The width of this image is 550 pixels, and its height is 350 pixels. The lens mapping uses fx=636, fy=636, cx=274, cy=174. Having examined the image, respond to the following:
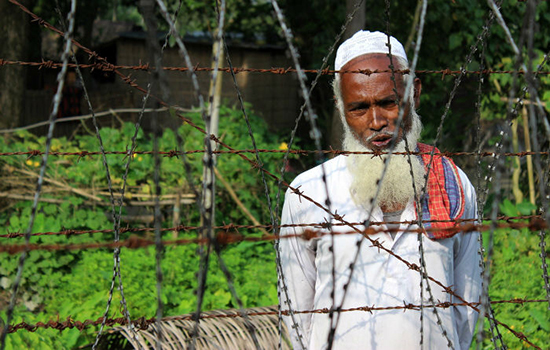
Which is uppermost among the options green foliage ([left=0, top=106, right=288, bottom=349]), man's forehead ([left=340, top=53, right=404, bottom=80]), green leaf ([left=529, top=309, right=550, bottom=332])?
man's forehead ([left=340, top=53, right=404, bottom=80])

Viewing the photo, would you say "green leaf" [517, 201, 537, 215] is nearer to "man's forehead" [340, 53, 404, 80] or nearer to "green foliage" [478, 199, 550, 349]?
"green foliage" [478, 199, 550, 349]

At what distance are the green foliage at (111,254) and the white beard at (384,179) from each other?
1.17 m

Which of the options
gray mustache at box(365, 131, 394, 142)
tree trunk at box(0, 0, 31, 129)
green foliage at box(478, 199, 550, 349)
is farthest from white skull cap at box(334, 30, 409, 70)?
tree trunk at box(0, 0, 31, 129)

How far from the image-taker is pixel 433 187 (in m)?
2.05

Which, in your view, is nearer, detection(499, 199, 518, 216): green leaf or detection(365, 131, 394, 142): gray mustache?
detection(365, 131, 394, 142): gray mustache

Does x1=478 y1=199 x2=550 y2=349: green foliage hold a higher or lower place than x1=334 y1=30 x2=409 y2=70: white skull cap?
lower

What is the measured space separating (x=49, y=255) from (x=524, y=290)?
3.51m

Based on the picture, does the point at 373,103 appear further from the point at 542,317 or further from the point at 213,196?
the point at 542,317

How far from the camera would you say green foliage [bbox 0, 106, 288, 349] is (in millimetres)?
4016

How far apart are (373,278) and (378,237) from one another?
0.48 ft

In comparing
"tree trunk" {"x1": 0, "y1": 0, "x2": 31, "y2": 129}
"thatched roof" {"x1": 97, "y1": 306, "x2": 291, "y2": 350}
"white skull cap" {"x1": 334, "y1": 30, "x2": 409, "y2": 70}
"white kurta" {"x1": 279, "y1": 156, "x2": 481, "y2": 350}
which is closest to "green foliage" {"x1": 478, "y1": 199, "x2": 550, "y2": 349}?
"thatched roof" {"x1": 97, "y1": 306, "x2": 291, "y2": 350}

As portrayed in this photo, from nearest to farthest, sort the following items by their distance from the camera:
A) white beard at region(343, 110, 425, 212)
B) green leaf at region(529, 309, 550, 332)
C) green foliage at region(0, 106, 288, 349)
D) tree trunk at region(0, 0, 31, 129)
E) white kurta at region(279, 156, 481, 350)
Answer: white kurta at region(279, 156, 481, 350)
white beard at region(343, 110, 425, 212)
green leaf at region(529, 309, 550, 332)
green foliage at region(0, 106, 288, 349)
tree trunk at region(0, 0, 31, 129)

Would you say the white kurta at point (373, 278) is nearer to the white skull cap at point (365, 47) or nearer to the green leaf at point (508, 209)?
the white skull cap at point (365, 47)

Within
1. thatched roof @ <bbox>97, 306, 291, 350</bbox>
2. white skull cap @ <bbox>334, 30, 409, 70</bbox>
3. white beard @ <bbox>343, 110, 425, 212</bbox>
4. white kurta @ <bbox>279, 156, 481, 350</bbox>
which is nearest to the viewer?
white kurta @ <bbox>279, 156, 481, 350</bbox>
